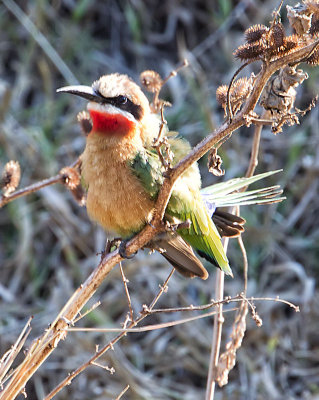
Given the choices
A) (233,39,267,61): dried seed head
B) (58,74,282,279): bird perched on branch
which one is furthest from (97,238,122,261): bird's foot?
(233,39,267,61): dried seed head

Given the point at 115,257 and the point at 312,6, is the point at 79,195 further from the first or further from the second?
the point at 312,6

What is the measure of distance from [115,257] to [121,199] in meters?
0.30

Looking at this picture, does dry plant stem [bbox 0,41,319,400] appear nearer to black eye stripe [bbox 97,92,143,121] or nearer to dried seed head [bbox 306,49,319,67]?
dried seed head [bbox 306,49,319,67]

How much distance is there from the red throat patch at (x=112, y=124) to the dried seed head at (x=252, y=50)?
829 millimetres

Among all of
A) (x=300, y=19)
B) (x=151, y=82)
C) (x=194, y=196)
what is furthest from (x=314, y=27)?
(x=194, y=196)

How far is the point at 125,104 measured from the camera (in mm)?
2273

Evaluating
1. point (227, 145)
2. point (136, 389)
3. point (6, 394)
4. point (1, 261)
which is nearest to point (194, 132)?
point (227, 145)

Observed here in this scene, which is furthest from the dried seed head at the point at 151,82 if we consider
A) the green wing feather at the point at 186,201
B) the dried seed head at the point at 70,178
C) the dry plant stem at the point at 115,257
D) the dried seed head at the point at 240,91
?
the dried seed head at the point at 240,91

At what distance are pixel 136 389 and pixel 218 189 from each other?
1.29 m

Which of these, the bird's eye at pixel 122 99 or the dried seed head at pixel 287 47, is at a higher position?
the bird's eye at pixel 122 99

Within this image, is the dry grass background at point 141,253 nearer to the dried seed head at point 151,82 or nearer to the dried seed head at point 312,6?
the dried seed head at point 151,82

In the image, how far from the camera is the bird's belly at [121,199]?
2.16m

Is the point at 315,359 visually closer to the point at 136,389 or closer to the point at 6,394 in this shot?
the point at 136,389

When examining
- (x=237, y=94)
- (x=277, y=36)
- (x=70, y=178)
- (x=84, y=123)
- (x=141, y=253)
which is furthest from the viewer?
(x=141, y=253)
